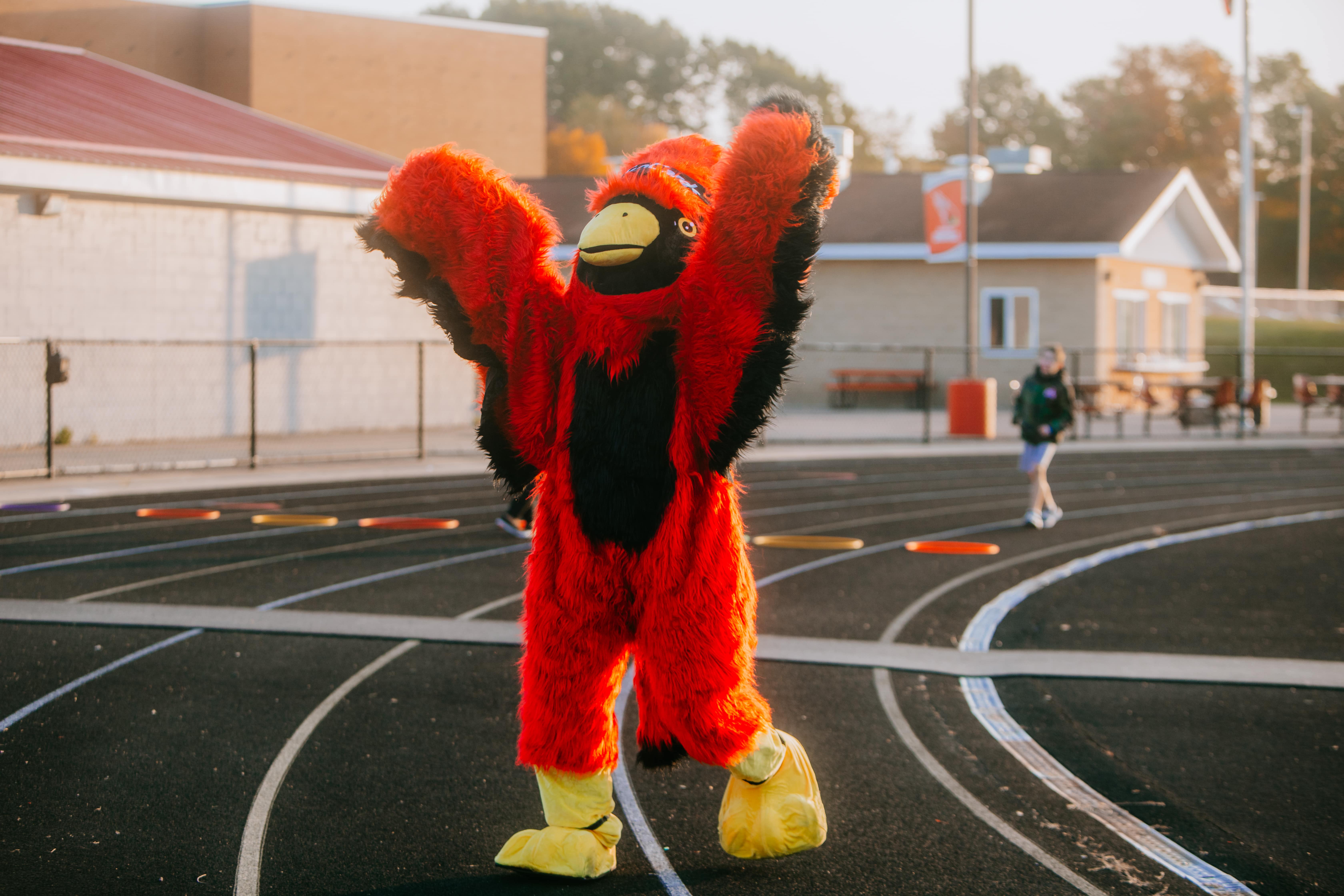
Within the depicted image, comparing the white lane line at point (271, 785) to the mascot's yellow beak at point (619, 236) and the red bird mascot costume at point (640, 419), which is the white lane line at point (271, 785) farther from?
the mascot's yellow beak at point (619, 236)

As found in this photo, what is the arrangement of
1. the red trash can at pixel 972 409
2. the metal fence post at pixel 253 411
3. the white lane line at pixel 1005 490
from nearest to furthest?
the white lane line at pixel 1005 490, the metal fence post at pixel 253 411, the red trash can at pixel 972 409

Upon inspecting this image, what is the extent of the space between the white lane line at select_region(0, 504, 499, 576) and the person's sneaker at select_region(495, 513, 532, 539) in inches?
52.1

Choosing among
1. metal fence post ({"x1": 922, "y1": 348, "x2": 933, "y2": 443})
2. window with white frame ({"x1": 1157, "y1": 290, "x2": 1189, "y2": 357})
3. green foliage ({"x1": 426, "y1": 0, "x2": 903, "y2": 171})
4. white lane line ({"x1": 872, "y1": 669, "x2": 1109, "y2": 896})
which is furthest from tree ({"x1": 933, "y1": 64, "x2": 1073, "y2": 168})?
white lane line ({"x1": 872, "y1": 669, "x2": 1109, "y2": 896})

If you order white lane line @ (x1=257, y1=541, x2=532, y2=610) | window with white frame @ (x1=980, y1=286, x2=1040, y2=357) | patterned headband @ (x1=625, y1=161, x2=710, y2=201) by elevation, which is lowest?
white lane line @ (x1=257, y1=541, x2=532, y2=610)

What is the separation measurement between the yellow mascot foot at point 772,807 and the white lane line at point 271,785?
4.69ft

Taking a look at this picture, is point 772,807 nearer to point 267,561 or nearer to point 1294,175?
point 267,561

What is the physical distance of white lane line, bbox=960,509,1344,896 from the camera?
3818 mm

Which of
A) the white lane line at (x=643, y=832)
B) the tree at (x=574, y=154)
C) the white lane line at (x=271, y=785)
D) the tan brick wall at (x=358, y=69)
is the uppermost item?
the tree at (x=574, y=154)

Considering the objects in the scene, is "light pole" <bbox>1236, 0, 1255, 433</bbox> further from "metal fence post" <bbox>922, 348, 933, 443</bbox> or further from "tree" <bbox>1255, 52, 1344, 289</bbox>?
"tree" <bbox>1255, 52, 1344, 289</bbox>

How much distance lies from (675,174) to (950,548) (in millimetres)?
6760

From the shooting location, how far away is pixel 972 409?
21953mm

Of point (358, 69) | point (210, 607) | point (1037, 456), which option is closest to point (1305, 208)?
point (358, 69)

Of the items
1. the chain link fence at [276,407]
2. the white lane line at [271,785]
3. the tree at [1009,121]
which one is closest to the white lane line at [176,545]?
the chain link fence at [276,407]

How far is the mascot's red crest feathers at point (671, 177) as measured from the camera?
12.3ft
